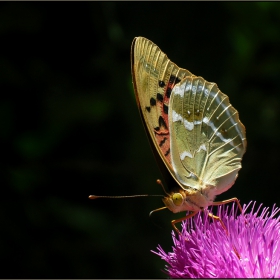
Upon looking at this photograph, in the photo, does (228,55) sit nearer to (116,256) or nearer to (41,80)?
(41,80)

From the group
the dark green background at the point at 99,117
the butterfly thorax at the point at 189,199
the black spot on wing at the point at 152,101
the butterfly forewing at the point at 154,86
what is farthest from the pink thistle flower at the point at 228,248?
the dark green background at the point at 99,117

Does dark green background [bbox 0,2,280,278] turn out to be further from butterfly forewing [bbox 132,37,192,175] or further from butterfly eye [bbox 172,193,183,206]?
butterfly eye [bbox 172,193,183,206]

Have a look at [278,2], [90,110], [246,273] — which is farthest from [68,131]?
[246,273]

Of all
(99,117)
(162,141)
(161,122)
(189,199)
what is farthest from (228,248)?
(99,117)

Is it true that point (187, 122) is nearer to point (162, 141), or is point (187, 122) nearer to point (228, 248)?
point (162, 141)

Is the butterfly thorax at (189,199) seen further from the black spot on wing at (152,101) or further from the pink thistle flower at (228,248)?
the black spot on wing at (152,101)

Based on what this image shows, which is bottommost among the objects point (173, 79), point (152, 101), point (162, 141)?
point (162, 141)
